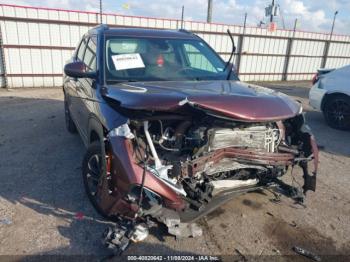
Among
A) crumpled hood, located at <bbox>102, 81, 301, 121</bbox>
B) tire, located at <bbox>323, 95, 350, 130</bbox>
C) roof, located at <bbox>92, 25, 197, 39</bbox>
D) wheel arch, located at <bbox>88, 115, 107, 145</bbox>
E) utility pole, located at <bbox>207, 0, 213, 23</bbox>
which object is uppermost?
utility pole, located at <bbox>207, 0, 213, 23</bbox>

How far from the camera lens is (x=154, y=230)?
312 centimetres

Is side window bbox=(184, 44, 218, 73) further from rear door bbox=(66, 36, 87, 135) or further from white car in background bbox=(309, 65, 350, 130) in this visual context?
white car in background bbox=(309, 65, 350, 130)

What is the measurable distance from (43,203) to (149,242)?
55.2 inches

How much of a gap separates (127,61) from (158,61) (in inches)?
16.3

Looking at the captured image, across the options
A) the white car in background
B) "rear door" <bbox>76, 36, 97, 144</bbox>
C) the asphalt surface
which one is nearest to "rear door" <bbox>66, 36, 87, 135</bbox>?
"rear door" <bbox>76, 36, 97, 144</bbox>

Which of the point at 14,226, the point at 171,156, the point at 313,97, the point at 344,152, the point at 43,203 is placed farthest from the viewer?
the point at 313,97

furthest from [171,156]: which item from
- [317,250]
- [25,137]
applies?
[25,137]

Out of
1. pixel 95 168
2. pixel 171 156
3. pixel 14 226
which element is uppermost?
pixel 171 156

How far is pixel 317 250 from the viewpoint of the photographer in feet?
9.75

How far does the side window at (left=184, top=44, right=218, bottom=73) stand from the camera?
4.23 metres

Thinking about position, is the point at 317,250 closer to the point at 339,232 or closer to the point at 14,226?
the point at 339,232

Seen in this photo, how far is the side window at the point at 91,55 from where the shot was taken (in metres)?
3.89

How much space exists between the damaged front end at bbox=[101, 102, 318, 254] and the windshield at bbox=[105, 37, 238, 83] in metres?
1.00

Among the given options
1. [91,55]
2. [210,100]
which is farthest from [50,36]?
[210,100]
